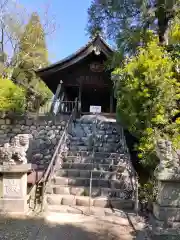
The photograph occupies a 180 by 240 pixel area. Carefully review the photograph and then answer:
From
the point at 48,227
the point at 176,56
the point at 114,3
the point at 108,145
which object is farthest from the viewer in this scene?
the point at 114,3

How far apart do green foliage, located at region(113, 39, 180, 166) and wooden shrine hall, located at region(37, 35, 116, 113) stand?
6190 millimetres

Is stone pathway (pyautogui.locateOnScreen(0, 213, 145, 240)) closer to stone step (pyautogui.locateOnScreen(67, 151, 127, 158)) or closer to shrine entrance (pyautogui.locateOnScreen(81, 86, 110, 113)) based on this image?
stone step (pyautogui.locateOnScreen(67, 151, 127, 158))

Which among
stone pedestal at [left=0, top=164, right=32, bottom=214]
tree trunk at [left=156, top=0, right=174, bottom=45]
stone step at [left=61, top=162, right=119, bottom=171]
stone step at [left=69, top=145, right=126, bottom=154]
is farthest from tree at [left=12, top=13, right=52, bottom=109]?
stone pedestal at [left=0, top=164, right=32, bottom=214]

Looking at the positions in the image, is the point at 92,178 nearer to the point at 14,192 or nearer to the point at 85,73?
the point at 14,192

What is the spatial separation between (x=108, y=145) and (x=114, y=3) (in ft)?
19.7

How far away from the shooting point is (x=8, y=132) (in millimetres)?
12219

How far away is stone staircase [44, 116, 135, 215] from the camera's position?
6611 mm

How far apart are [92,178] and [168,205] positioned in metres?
3.22

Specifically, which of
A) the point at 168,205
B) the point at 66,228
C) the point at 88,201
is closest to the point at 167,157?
the point at 168,205

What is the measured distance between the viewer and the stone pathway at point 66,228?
4617mm

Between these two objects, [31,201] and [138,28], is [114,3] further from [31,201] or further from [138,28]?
[31,201]

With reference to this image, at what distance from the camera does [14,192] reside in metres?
5.80

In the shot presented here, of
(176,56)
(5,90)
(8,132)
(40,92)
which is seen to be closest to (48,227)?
(176,56)

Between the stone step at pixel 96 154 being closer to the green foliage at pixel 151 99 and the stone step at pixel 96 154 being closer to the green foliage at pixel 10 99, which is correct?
the green foliage at pixel 151 99
